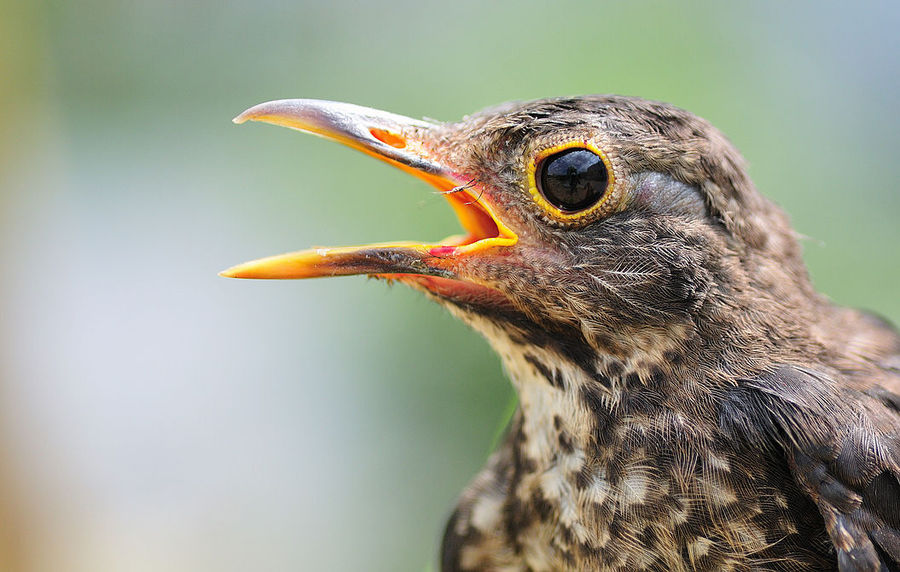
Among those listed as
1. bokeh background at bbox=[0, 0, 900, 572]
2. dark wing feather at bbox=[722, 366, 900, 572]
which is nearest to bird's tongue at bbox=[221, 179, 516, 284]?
dark wing feather at bbox=[722, 366, 900, 572]

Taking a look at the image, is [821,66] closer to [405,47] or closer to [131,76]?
[405,47]

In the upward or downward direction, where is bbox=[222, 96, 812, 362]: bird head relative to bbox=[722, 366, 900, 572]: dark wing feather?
upward

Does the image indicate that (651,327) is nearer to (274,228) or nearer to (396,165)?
(396,165)

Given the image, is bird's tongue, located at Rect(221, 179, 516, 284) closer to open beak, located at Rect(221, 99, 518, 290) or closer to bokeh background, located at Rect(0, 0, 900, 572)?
open beak, located at Rect(221, 99, 518, 290)

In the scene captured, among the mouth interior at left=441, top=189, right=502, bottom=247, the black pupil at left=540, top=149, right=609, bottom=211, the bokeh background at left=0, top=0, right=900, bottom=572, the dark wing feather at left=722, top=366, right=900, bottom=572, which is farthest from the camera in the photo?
the bokeh background at left=0, top=0, right=900, bottom=572

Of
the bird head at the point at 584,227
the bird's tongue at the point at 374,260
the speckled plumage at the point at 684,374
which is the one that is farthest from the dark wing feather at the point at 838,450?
the bird's tongue at the point at 374,260

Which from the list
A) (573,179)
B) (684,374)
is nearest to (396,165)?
(573,179)
